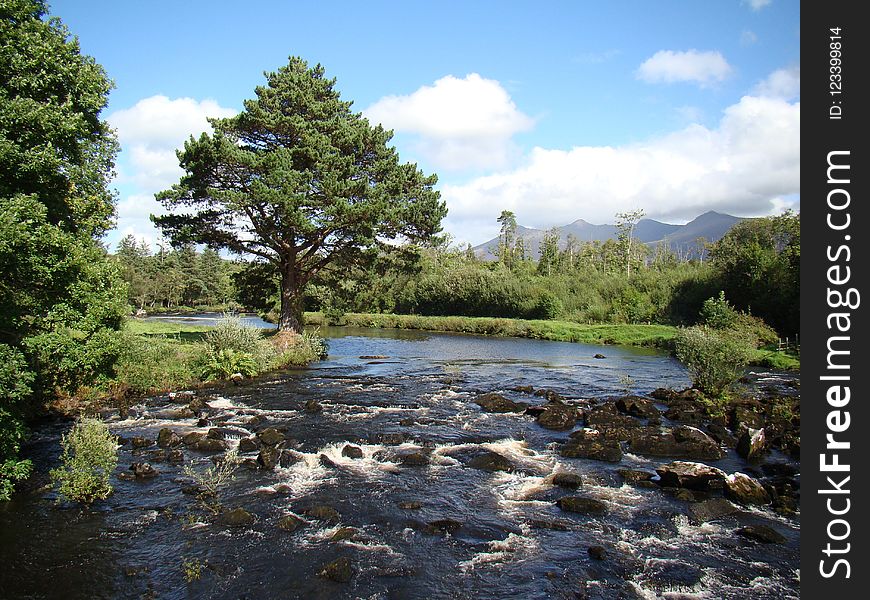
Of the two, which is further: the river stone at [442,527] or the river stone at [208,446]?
the river stone at [208,446]

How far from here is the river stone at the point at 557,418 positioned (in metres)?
19.2

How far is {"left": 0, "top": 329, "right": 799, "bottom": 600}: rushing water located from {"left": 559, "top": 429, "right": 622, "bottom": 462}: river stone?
1.34 ft

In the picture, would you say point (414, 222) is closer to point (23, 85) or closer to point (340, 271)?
point (340, 271)

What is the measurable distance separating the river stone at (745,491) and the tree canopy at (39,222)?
15448 millimetres

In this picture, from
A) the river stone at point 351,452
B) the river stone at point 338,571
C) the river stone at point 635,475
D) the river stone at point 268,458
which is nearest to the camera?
the river stone at point 338,571

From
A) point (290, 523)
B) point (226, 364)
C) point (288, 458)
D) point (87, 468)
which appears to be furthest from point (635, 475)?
point (226, 364)

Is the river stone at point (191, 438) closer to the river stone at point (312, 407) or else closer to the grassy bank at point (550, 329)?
the river stone at point (312, 407)

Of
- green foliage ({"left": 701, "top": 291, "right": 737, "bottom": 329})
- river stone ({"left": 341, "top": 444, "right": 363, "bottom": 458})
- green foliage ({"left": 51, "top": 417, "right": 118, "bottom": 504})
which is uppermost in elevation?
green foliage ({"left": 701, "top": 291, "right": 737, "bottom": 329})

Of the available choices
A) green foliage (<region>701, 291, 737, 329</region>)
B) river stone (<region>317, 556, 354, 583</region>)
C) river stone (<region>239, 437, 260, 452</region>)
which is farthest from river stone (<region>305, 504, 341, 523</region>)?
green foliage (<region>701, 291, 737, 329</region>)

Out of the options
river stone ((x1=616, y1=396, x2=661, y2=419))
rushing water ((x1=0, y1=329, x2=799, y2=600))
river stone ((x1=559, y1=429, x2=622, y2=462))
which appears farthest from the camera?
river stone ((x1=616, y1=396, x2=661, y2=419))

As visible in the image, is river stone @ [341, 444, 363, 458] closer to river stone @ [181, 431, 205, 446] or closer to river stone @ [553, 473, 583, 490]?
river stone @ [181, 431, 205, 446]

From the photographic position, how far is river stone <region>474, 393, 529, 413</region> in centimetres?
2186

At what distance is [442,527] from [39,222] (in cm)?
1008

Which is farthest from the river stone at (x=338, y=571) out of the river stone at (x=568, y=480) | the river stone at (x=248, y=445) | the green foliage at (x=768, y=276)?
the green foliage at (x=768, y=276)
